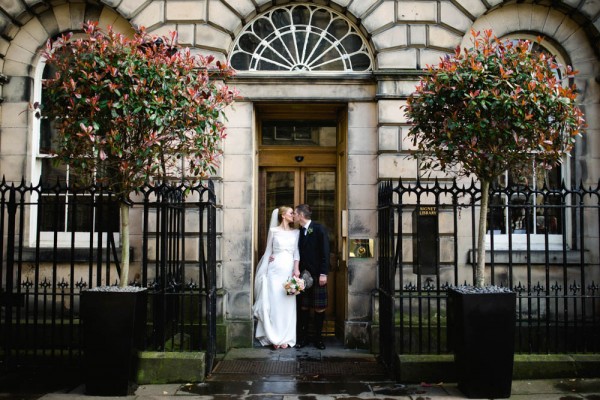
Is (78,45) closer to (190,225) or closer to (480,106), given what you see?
(190,225)

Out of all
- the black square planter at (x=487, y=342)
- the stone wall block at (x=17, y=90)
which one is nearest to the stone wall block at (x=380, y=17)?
the black square planter at (x=487, y=342)

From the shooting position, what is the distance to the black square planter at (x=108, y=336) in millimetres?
6555

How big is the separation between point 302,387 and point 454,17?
243 inches

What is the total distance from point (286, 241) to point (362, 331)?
184cm

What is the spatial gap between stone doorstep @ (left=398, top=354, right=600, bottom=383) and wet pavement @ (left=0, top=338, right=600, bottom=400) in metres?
0.09

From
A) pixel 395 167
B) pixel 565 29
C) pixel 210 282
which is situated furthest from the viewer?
pixel 565 29

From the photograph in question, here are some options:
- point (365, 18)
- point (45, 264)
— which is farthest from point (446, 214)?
point (45, 264)

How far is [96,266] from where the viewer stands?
9.47 metres

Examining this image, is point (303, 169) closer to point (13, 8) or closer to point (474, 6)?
point (474, 6)

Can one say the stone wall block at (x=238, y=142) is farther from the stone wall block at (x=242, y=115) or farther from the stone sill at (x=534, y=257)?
the stone sill at (x=534, y=257)

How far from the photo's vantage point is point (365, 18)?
373 inches

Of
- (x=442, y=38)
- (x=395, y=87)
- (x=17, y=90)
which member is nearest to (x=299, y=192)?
(x=395, y=87)

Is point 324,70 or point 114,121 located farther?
point 324,70

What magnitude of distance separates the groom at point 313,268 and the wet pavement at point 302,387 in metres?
1.14
